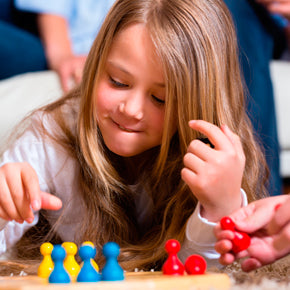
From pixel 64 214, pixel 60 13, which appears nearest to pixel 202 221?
pixel 64 214

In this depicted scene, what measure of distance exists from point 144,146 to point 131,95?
0.42 ft

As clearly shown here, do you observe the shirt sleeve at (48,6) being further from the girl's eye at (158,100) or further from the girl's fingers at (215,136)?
the girl's fingers at (215,136)

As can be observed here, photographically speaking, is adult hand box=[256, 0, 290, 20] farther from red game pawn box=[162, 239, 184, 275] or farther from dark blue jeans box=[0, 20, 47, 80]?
red game pawn box=[162, 239, 184, 275]

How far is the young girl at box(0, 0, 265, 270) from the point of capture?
2.41ft

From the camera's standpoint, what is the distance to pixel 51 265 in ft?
2.11

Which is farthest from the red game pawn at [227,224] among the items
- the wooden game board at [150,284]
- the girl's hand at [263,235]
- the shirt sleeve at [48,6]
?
the shirt sleeve at [48,6]

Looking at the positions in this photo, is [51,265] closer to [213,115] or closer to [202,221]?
[202,221]

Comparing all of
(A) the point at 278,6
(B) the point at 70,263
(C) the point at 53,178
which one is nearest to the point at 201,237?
(B) the point at 70,263

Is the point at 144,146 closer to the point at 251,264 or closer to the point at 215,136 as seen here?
the point at 215,136

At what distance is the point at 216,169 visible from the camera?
0.71m

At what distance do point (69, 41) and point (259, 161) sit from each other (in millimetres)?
994

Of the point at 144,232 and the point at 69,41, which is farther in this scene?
the point at 69,41

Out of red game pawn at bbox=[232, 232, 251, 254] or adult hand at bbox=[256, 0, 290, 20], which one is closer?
red game pawn at bbox=[232, 232, 251, 254]

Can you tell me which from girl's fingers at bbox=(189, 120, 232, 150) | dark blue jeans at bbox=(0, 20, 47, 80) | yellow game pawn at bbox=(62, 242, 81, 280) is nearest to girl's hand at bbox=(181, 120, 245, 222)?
girl's fingers at bbox=(189, 120, 232, 150)
